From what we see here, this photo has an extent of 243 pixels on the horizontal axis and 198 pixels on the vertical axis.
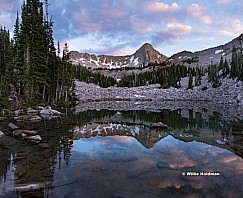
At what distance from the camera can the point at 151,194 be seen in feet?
27.6

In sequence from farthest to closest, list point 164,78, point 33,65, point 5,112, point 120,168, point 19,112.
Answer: point 164,78, point 33,65, point 19,112, point 5,112, point 120,168

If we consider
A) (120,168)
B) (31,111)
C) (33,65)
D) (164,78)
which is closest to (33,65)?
(33,65)

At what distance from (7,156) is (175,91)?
322 ft

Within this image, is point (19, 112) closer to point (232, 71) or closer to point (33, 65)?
point (33, 65)

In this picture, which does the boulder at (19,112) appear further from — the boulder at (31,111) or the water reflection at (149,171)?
the water reflection at (149,171)

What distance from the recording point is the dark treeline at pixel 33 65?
3475cm

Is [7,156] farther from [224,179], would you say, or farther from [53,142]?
[224,179]

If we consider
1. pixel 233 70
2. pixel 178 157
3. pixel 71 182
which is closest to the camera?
pixel 71 182

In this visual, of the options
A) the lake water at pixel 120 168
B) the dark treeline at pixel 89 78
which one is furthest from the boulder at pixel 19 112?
the dark treeline at pixel 89 78

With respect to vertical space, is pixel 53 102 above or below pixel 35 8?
below

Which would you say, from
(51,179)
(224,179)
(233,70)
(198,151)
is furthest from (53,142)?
(233,70)

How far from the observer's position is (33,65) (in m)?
36.5

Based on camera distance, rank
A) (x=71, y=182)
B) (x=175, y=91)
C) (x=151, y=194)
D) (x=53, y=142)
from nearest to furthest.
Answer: (x=151, y=194)
(x=71, y=182)
(x=53, y=142)
(x=175, y=91)

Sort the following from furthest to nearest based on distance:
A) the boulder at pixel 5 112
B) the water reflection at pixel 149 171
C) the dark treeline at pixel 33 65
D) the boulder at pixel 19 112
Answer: the dark treeline at pixel 33 65
the boulder at pixel 19 112
the boulder at pixel 5 112
the water reflection at pixel 149 171
